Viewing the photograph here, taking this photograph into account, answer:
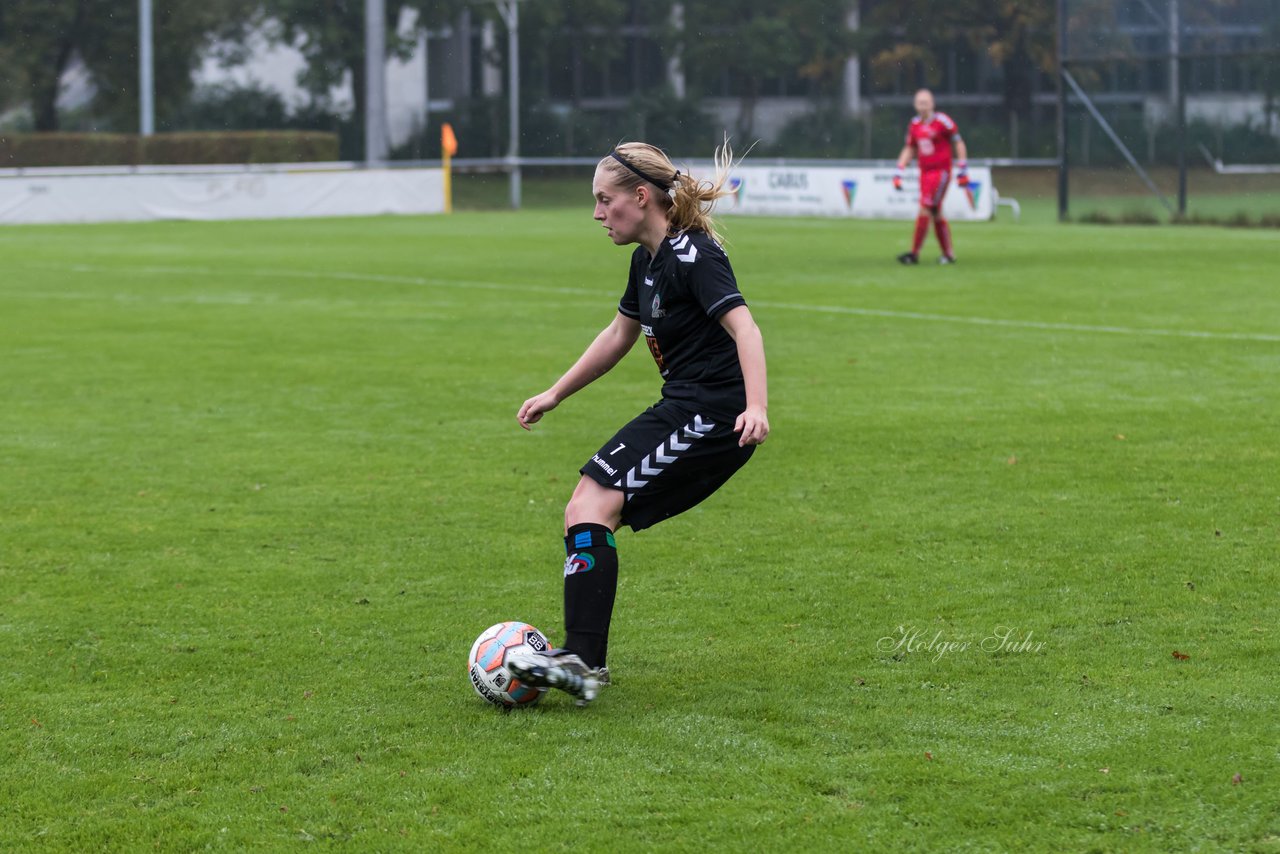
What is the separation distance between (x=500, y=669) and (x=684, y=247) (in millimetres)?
1263

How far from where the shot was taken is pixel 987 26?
5197cm

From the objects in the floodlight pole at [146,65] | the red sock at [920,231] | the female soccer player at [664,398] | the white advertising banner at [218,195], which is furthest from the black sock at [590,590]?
the floodlight pole at [146,65]

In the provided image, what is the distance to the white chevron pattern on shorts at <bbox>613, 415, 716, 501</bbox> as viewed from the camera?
15.8ft

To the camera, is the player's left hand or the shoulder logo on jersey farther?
the shoulder logo on jersey

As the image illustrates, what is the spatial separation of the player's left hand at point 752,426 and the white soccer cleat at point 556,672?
749 mm

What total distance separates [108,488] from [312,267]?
14.8m

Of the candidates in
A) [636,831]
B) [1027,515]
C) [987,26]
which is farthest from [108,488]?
[987,26]

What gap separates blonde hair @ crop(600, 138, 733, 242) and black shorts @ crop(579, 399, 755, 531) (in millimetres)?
510

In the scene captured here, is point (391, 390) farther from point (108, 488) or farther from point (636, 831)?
point (636, 831)

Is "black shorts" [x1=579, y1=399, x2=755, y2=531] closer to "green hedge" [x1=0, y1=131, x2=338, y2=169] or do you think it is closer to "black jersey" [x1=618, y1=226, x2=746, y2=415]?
"black jersey" [x1=618, y1=226, x2=746, y2=415]

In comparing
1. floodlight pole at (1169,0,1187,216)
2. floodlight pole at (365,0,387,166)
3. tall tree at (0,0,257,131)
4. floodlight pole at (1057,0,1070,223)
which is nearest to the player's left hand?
floodlight pole at (1169,0,1187,216)

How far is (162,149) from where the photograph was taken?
44.5 meters

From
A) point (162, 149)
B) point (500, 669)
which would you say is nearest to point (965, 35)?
point (162, 149)

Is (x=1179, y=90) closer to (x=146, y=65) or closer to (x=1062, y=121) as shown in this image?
(x=1062, y=121)
